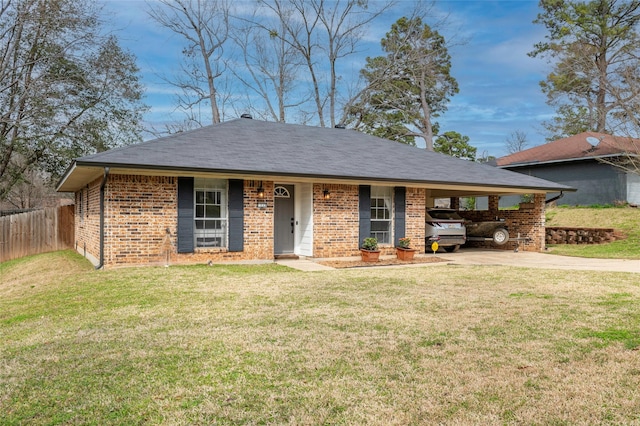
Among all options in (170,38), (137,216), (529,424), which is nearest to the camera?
(529,424)

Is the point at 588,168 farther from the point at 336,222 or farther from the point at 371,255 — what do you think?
the point at 336,222

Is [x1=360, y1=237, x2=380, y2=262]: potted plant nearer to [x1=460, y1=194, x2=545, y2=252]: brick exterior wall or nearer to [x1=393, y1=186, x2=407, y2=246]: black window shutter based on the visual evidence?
[x1=393, y1=186, x2=407, y2=246]: black window shutter

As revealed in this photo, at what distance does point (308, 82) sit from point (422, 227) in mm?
16036

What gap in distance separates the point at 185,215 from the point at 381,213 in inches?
225

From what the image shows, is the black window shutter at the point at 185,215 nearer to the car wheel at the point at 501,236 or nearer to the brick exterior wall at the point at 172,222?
the brick exterior wall at the point at 172,222

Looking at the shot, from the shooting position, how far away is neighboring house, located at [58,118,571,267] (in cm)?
1052

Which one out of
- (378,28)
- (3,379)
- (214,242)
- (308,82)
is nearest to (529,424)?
(3,379)

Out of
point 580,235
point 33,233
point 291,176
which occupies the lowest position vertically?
point 580,235

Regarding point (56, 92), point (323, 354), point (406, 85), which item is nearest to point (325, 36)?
point (406, 85)

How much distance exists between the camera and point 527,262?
39.4ft

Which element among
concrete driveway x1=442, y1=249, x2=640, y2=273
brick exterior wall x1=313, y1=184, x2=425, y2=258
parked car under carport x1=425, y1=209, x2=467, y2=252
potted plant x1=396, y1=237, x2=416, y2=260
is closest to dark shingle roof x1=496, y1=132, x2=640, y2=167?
concrete driveway x1=442, y1=249, x2=640, y2=273

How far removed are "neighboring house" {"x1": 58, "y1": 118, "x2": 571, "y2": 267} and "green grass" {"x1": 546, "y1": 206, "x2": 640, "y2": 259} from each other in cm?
161

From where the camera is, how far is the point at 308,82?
89.6 feet

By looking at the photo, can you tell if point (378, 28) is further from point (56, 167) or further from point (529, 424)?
point (529, 424)
